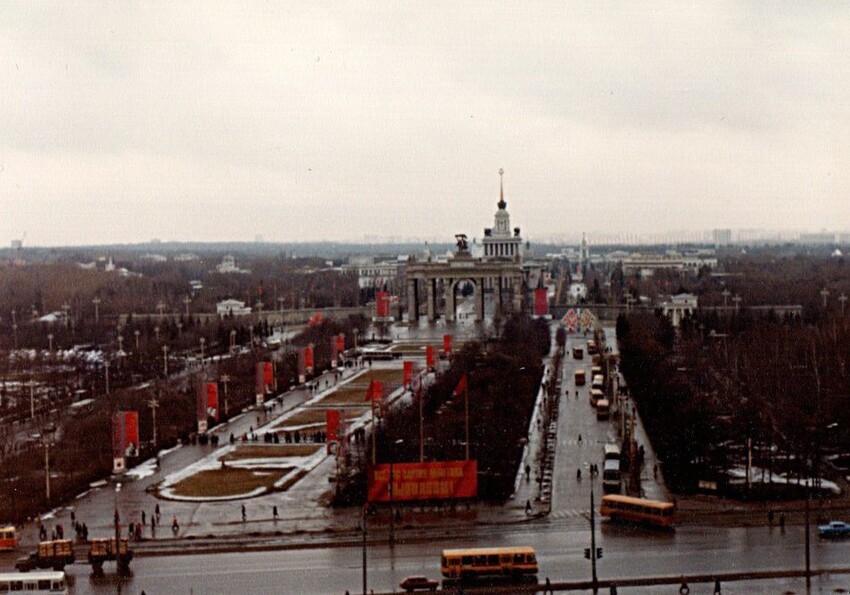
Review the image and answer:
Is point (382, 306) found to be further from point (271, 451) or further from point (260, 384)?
point (271, 451)

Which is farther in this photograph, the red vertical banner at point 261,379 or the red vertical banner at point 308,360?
the red vertical banner at point 308,360

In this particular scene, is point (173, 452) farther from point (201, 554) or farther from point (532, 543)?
point (532, 543)

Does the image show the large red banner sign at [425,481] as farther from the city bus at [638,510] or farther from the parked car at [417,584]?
the parked car at [417,584]

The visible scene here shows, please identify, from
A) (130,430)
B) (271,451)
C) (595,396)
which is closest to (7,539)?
(130,430)

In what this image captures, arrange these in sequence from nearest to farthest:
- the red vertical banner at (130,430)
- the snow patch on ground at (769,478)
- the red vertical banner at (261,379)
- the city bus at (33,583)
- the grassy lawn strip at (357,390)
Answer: the city bus at (33,583), the snow patch on ground at (769,478), the red vertical banner at (130,430), the red vertical banner at (261,379), the grassy lawn strip at (357,390)

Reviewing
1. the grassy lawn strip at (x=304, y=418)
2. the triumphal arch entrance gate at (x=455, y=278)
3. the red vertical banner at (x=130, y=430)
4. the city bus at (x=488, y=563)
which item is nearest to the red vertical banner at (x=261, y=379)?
the grassy lawn strip at (x=304, y=418)

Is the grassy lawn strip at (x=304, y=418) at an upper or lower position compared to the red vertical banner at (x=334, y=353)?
lower

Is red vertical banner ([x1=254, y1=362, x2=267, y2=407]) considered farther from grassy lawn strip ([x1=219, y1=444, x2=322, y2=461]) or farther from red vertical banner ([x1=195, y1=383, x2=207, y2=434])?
grassy lawn strip ([x1=219, y1=444, x2=322, y2=461])

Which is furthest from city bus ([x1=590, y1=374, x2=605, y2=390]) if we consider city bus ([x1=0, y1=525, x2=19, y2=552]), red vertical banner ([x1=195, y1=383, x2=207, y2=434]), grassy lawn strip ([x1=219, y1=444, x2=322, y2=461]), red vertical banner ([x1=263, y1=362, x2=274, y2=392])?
city bus ([x1=0, y1=525, x2=19, y2=552])
